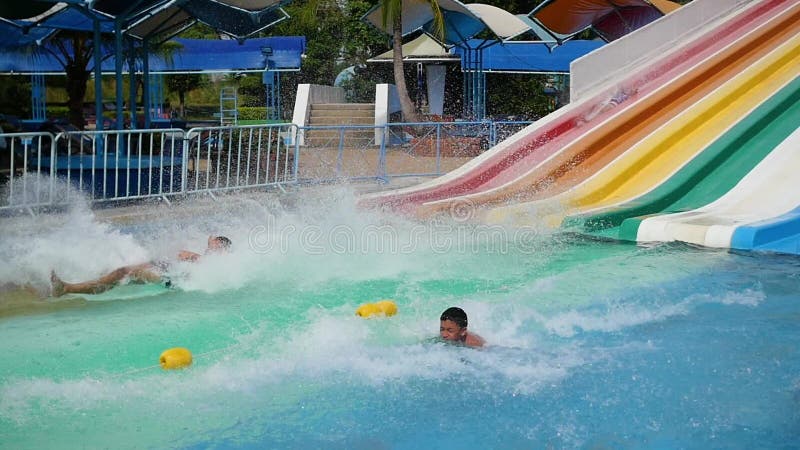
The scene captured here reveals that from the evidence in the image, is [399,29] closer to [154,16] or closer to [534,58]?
[154,16]

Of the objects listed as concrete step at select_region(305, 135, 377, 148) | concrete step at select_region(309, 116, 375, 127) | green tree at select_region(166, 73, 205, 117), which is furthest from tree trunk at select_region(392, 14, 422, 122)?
green tree at select_region(166, 73, 205, 117)

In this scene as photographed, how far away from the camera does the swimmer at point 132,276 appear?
745 centimetres

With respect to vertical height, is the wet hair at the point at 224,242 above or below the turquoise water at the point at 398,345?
above

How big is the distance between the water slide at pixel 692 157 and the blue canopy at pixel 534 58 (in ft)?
39.2

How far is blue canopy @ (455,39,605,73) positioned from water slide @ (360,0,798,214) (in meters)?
10.2

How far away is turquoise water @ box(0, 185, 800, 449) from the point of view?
15.8 feet

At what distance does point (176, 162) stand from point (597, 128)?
5493mm

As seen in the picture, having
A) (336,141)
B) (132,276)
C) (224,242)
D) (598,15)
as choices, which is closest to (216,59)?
(336,141)

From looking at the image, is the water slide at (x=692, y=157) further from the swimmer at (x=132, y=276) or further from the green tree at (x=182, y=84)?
the green tree at (x=182, y=84)

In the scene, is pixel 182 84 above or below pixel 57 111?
above

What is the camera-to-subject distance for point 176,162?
426 inches

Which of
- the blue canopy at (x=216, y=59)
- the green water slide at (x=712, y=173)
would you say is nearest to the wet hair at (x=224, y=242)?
the green water slide at (x=712, y=173)

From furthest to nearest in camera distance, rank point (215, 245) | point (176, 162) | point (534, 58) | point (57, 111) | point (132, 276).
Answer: point (57, 111)
point (534, 58)
point (176, 162)
point (215, 245)
point (132, 276)

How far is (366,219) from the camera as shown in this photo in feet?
33.3
